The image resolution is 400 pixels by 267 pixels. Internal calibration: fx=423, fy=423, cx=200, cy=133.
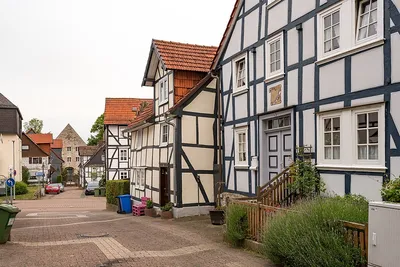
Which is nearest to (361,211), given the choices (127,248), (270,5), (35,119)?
(127,248)

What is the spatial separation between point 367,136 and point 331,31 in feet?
9.28

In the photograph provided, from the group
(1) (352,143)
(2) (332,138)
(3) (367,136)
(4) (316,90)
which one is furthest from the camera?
(4) (316,90)

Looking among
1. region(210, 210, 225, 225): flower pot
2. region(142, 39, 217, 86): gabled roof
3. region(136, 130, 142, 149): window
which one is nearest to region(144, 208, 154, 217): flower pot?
region(136, 130, 142, 149): window

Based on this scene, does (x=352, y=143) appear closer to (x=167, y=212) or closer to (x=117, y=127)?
(x=167, y=212)

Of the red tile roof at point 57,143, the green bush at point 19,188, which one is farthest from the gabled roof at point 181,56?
the red tile roof at point 57,143

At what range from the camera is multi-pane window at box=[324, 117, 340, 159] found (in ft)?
32.6

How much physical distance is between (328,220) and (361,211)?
0.72m

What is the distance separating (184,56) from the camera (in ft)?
61.8

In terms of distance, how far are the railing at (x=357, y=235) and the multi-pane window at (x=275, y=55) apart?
6452 mm

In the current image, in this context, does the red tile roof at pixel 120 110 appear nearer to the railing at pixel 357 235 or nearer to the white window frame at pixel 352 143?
the white window frame at pixel 352 143

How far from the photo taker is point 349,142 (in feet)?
30.9

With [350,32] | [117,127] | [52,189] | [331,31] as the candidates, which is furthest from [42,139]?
[350,32]

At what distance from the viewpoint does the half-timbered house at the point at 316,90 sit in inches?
338

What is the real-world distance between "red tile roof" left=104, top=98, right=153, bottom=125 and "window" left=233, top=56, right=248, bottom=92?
1018 inches
